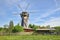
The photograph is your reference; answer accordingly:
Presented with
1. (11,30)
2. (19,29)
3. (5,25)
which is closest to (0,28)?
(5,25)

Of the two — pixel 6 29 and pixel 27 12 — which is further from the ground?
pixel 27 12

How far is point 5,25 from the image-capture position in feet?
287

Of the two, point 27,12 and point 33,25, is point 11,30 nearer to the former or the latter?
point 27,12

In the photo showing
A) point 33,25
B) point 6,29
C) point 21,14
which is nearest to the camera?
point 6,29

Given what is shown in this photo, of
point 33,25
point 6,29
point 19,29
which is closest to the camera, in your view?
point 19,29

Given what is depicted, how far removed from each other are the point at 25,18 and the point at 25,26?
4.15 meters

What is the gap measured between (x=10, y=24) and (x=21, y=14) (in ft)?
26.9

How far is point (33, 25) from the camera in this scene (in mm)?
101125

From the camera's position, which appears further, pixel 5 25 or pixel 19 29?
pixel 5 25

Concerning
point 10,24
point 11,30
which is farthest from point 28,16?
point 11,30

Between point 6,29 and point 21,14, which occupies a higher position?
point 21,14

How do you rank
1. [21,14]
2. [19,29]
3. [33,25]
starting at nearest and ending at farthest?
[19,29] < [21,14] < [33,25]

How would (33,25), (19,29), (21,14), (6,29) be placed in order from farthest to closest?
(33,25) → (21,14) → (6,29) → (19,29)

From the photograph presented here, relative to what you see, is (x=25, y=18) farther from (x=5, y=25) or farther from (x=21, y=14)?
(x=5, y=25)
